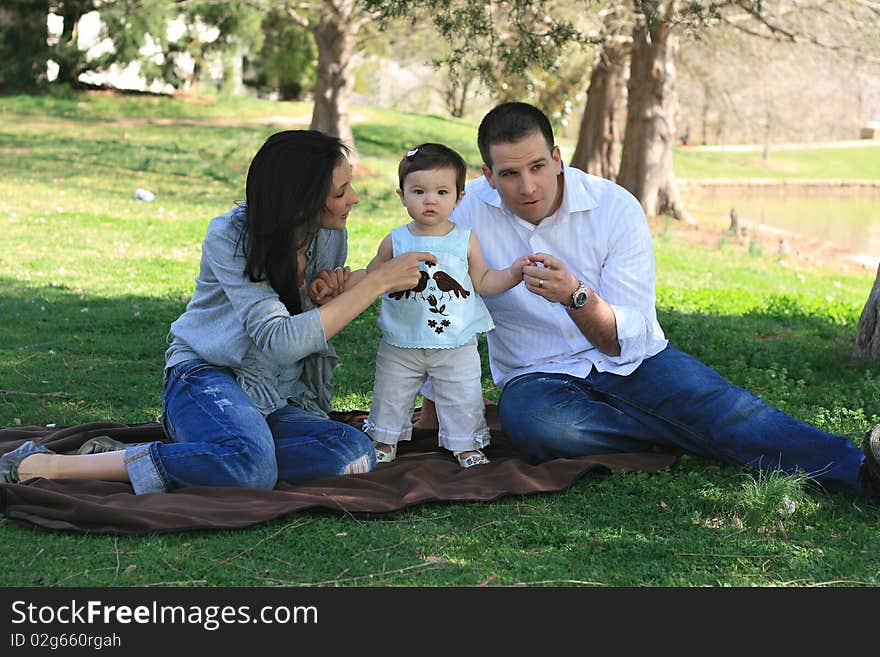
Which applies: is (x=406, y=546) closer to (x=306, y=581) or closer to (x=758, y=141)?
(x=306, y=581)

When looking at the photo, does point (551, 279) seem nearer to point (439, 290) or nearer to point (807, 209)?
point (439, 290)

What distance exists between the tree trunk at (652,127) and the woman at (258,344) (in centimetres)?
1312

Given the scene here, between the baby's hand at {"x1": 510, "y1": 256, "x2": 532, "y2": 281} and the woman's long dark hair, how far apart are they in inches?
31.8

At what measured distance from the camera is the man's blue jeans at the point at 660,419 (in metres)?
4.39

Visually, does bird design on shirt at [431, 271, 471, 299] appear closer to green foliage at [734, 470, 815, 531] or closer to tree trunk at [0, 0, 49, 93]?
green foliage at [734, 470, 815, 531]

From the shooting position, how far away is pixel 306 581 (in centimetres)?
344

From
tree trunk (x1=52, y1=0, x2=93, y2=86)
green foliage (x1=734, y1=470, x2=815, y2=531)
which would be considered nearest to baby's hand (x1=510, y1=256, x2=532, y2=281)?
green foliage (x1=734, y1=470, x2=815, y2=531)

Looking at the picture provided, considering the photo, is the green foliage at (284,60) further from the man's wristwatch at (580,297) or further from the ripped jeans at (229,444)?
the man's wristwatch at (580,297)

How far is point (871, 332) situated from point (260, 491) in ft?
13.0

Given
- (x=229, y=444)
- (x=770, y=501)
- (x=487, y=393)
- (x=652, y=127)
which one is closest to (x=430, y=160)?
(x=229, y=444)
